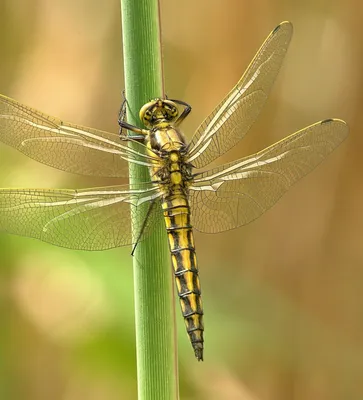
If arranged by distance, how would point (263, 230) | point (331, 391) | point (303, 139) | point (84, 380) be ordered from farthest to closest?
point (263, 230) < point (331, 391) < point (84, 380) < point (303, 139)

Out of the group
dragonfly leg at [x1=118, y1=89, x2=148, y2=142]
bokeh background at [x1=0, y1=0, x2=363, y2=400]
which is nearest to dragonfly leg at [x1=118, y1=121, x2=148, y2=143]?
dragonfly leg at [x1=118, y1=89, x2=148, y2=142]

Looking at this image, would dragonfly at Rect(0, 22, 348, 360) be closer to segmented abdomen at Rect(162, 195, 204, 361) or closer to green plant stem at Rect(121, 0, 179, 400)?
segmented abdomen at Rect(162, 195, 204, 361)

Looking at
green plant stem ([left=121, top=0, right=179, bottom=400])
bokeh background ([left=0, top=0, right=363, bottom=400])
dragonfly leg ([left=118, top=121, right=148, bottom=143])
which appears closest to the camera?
green plant stem ([left=121, top=0, right=179, bottom=400])

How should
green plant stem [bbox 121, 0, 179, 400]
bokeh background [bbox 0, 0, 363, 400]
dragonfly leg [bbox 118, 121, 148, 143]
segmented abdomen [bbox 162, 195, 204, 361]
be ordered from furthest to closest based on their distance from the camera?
bokeh background [bbox 0, 0, 363, 400] → segmented abdomen [bbox 162, 195, 204, 361] → dragonfly leg [bbox 118, 121, 148, 143] → green plant stem [bbox 121, 0, 179, 400]

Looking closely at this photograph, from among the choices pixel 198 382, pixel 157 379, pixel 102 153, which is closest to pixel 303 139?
pixel 102 153

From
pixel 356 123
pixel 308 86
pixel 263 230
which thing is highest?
pixel 308 86

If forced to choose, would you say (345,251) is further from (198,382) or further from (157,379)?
(157,379)
